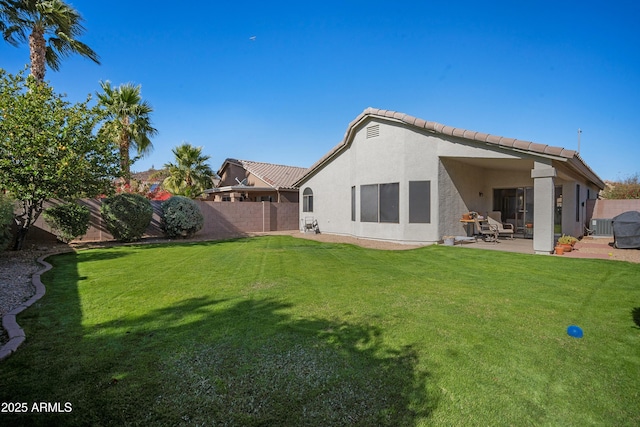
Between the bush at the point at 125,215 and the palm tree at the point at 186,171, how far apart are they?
10005 mm

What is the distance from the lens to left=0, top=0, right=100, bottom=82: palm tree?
13375 millimetres

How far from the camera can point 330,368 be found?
10.7 ft

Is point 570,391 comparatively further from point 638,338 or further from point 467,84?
point 467,84

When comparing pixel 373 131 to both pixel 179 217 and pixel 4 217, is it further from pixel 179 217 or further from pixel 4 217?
pixel 4 217

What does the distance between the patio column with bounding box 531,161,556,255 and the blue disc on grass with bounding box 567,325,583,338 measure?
7549mm

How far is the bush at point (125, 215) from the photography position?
545 inches

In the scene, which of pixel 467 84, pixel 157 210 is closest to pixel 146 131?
pixel 157 210

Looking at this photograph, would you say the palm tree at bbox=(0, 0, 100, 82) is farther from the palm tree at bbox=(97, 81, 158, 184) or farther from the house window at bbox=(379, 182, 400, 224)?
the house window at bbox=(379, 182, 400, 224)

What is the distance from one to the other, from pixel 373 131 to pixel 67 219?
13384mm

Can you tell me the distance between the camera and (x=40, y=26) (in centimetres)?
1362

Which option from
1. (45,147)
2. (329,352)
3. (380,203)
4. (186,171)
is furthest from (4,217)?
(186,171)

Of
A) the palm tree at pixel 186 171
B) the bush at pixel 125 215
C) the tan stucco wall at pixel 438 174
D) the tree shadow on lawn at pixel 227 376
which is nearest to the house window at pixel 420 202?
the tan stucco wall at pixel 438 174

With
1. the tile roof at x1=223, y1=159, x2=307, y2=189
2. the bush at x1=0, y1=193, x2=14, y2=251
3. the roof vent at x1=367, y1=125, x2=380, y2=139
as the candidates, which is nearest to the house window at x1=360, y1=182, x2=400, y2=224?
the roof vent at x1=367, y1=125, x2=380, y2=139

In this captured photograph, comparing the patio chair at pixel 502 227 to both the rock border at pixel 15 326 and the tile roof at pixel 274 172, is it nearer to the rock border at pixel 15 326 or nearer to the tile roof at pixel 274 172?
the tile roof at pixel 274 172
